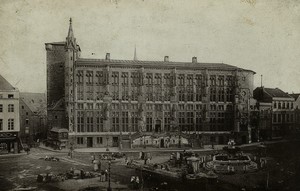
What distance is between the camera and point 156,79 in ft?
39.8

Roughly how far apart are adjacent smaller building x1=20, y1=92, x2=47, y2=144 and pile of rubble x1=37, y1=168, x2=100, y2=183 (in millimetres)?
1820

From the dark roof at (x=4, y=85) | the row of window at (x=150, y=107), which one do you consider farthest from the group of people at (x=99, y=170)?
the row of window at (x=150, y=107)

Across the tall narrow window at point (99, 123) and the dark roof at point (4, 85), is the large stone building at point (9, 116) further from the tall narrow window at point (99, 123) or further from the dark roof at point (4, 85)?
the tall narrow window at point (99, 123)

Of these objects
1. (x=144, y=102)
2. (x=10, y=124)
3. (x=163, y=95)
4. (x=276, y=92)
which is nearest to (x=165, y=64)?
(x=163, y=95)

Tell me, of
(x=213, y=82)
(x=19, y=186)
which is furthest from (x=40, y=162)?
(x=213, y=82)

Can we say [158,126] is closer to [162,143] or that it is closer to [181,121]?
[181,121]

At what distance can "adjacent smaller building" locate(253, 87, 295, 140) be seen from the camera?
9.81 metres

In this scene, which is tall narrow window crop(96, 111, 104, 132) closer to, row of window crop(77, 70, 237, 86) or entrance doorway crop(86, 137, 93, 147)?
entrance doorway crop(86, 137, 93, 147)

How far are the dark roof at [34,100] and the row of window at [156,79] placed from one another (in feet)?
7.26

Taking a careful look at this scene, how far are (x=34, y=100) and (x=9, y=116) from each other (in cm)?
87

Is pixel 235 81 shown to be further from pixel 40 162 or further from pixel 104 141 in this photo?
pixel 40 162

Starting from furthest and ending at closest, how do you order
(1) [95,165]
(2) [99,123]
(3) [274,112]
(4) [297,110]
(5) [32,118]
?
(2) [99,123] → (5) [32,118] → (3) [274,112] → (4) [297,110] → (1) [95,165]

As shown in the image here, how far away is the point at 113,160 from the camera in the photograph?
989cm

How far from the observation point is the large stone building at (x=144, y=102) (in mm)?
11297
